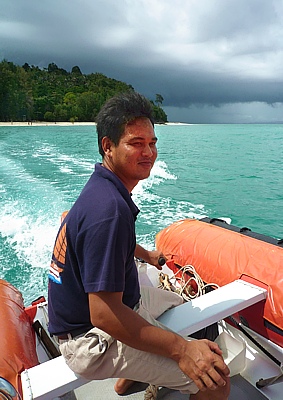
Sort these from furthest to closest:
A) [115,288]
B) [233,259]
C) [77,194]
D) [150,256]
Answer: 1. [77,194]
2. [233,259]
3. [150,256]
4. [115,288]

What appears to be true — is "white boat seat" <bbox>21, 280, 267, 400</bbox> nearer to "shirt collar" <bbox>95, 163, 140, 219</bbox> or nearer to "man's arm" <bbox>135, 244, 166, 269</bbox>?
"man's arm" <bbox>135, 244, 166, 269</bbox>

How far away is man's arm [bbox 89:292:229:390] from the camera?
3.31 ft

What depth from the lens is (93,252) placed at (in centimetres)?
99

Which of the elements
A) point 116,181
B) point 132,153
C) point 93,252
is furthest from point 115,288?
point 132,153

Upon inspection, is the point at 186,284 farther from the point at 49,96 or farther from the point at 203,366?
the point at 49,96

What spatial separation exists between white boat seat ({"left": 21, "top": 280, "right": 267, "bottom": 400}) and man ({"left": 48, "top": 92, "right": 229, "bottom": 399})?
60 mm

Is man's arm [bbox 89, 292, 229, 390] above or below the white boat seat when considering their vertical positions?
above

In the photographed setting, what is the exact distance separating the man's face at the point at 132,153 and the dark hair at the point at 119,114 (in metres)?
0.02

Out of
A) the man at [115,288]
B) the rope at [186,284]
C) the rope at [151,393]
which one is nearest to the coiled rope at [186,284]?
the rope at [186,284]

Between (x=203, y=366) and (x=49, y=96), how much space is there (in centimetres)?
6262

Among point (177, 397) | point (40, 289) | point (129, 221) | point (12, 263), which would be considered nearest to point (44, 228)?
point (12, 263)

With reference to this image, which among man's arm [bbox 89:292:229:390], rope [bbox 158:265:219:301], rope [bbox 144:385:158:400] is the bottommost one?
rope [bbox 144:385:158:400]

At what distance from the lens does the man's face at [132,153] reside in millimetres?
1163

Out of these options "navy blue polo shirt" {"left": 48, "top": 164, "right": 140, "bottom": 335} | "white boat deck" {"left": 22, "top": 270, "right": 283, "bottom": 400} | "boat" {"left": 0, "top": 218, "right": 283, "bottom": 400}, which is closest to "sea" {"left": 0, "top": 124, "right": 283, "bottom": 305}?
"boat" {"left": 0, "top": 218, "right": 283, "bottom": 400}
